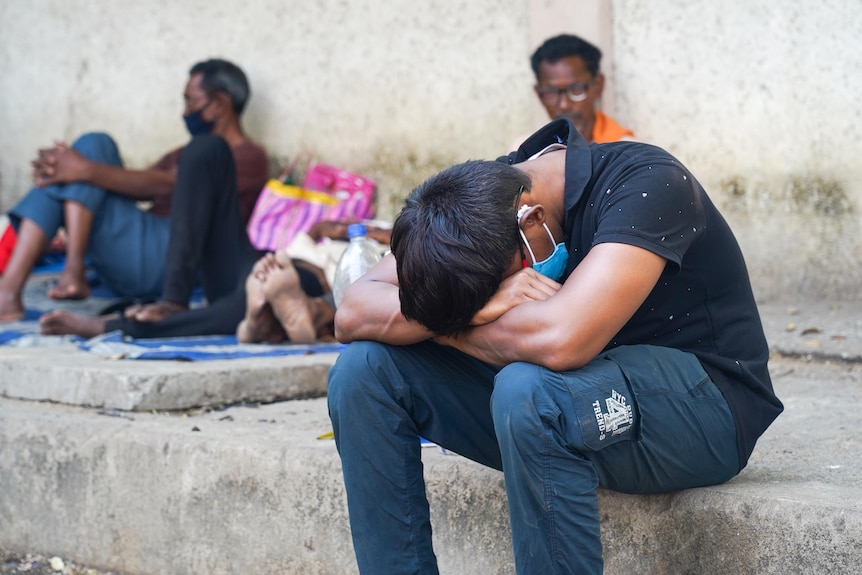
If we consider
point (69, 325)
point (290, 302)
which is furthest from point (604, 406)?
point (69, 325)

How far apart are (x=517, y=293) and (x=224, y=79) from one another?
155 inches

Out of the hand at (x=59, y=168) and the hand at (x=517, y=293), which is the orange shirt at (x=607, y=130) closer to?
the hand at (x=59, y=168)

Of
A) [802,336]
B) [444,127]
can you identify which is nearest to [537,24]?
[444,127]

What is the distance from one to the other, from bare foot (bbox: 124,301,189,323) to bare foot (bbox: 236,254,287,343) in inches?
12.6

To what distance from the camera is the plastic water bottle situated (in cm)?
308

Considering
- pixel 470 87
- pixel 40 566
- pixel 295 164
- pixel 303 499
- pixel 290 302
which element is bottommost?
pixel 40 566

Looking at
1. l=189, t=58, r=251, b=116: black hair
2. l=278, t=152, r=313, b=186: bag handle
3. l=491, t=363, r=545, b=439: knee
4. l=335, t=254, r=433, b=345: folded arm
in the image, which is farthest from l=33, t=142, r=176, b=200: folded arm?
l=491, t=363, r=545, b=439: knee

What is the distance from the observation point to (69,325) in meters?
4.31

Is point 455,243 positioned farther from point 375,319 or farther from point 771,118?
point 771,118

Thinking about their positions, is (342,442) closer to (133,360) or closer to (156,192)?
(133,360)

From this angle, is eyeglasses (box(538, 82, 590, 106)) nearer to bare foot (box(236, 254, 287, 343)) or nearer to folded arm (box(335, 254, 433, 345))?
bare foot (box(236, 254, 287, 343))

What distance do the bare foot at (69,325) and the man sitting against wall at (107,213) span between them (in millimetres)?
481

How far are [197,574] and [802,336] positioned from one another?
2251 millimetres

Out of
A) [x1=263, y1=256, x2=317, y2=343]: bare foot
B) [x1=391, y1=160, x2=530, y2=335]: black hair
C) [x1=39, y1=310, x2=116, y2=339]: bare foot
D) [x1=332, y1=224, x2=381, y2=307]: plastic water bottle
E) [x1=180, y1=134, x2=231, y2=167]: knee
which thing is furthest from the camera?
[x1=180, y1=134, x2=231, y2=167]: knee
